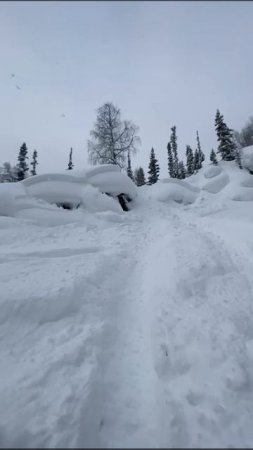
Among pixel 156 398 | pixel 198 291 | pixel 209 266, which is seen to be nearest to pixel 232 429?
pixel 156 398

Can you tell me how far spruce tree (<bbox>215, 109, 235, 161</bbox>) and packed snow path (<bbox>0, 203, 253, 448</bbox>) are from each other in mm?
28834

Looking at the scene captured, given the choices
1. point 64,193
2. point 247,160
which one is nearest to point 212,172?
point 247,160

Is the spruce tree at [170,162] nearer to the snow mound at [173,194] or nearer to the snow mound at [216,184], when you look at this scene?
the snow mound at [216,184]

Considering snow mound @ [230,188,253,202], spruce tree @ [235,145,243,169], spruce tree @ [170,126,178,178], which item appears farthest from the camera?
spruce tree @ [170,126,178,178]

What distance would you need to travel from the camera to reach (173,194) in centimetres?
2184

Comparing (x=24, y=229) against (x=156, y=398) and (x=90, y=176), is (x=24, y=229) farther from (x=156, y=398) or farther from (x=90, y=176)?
(x=156, y=398)

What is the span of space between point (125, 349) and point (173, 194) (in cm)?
1830

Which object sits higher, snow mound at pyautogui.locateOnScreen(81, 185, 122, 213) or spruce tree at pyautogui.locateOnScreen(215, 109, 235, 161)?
spruce tree at pyautogui.locateOnScreen(215, 109, 235, 161)

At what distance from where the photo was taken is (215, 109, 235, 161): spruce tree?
111 feet

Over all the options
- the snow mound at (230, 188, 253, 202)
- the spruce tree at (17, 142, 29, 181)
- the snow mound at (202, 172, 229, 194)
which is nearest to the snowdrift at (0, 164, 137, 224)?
the snow mound at (230, 188, 253, 202)

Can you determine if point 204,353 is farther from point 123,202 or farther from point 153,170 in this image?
point 153,170

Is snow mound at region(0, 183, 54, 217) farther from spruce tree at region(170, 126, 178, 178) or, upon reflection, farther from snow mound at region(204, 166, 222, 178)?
spruce tree at region(170, 126, 178, 178)

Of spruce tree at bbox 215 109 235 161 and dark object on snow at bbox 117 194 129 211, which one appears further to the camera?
spruce tree at bbox 215 109 235 161

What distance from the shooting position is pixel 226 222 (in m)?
12.5
